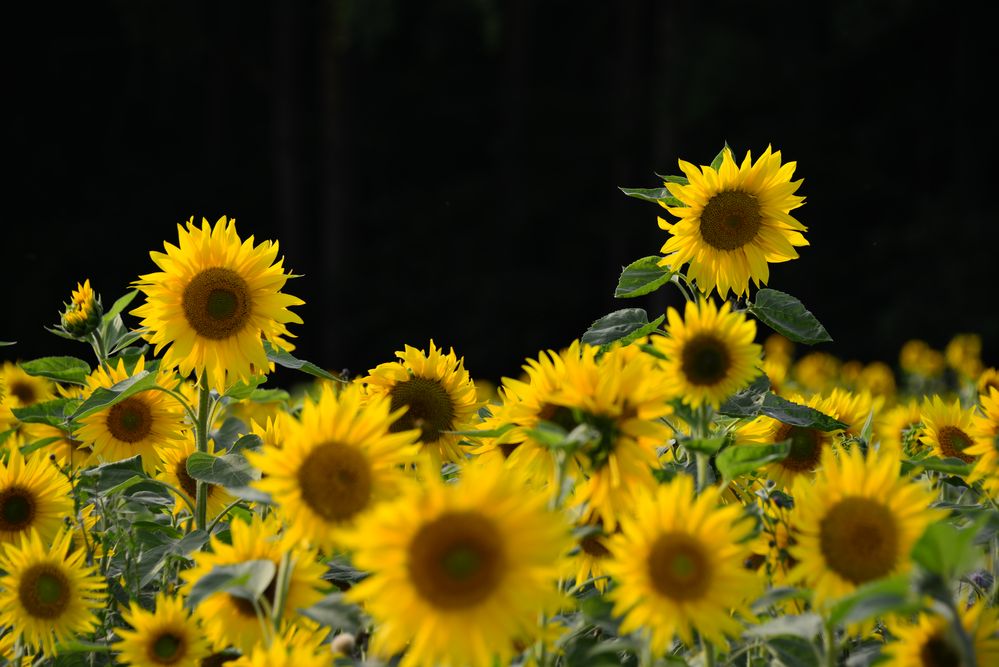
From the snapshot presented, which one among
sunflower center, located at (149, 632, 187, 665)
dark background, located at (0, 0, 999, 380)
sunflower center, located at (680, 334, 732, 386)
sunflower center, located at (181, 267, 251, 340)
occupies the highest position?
dark background, located at (0, 0, 999, 380)

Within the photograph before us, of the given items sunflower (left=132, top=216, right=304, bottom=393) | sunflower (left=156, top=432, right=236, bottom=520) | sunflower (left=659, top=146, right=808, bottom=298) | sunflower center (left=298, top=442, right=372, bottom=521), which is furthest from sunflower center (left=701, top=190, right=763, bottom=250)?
sunflower (left=156, top=432, right=236, bottom=520)

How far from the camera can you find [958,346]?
841 cm

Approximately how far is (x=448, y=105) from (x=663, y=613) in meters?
18.4

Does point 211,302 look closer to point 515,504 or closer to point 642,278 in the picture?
point 642,278

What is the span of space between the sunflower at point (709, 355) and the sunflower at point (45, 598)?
1.04 metres

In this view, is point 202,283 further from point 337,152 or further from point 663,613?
point 337,152

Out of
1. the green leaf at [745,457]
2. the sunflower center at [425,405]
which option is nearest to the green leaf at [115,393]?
the sunflower center at [425,405]

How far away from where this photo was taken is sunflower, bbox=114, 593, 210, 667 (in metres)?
1.94

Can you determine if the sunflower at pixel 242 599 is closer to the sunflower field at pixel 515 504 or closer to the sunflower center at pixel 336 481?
the sunflower field at pixel 515 504

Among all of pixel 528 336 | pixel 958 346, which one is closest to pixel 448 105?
pixel 528 336

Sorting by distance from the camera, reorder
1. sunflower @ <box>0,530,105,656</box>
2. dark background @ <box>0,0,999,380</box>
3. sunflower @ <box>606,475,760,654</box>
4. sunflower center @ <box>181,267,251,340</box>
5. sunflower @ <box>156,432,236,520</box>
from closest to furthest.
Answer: sunflower @ <box>606,475,760,654</box>
sunflower @ <box>0,530,105,656</box>
sunflower center @ <box>181,267,251,340</box>
sunflower @ <box>156,432,236,520</box>
dark background @ <box>0,0,999,380</box>

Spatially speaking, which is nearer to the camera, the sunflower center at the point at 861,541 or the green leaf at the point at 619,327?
the sunflower center at the point at 861,541

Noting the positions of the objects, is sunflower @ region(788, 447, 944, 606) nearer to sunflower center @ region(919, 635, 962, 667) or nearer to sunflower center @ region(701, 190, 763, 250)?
sunflower center @ region(919, 635, 962, 667)

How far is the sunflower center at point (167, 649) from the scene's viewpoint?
195cm
